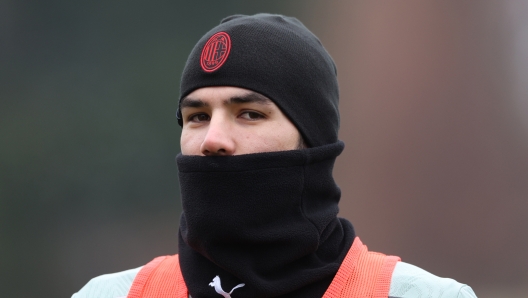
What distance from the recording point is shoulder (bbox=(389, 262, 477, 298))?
2037 mm

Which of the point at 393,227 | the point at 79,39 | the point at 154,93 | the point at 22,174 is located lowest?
the point at 393,227

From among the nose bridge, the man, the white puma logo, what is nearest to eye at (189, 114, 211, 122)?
the man

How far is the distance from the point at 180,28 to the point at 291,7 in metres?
0.81

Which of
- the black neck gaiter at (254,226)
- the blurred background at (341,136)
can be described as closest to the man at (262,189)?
the black neck gaiter at (254,226)

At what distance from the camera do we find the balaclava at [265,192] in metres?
2.00

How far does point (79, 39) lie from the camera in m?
4.73

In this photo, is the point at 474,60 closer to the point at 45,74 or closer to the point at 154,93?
the point at 154,93

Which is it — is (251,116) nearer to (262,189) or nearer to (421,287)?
(262,189)

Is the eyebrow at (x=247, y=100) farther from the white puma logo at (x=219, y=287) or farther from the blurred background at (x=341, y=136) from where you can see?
the blurred background at (x=341, y=136)

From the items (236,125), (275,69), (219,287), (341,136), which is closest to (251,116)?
(236,125)

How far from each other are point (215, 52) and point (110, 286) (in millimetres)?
884

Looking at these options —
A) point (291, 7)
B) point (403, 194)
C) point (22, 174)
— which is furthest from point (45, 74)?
point (403, 194)

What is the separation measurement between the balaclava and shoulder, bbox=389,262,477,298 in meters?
0.19

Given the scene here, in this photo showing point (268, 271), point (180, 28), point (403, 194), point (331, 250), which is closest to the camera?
point (268, 271)
